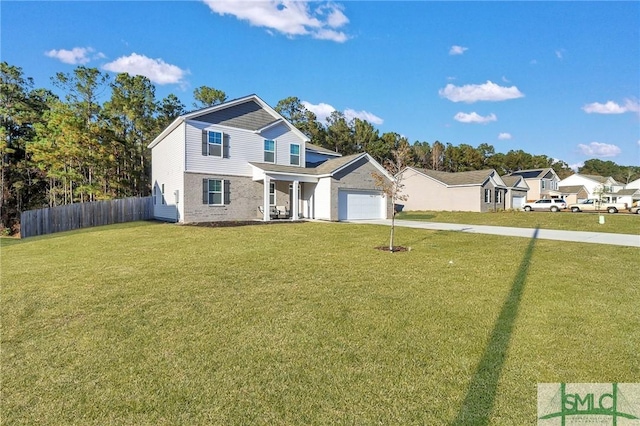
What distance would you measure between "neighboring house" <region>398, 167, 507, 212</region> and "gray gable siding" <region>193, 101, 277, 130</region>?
1658cm

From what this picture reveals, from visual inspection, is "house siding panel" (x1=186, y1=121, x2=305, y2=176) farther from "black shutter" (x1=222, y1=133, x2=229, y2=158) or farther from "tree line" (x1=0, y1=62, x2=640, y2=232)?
"tree line" (x1=0, y1=62, x2=640, y2=232)

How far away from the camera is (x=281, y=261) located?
827 centimetres

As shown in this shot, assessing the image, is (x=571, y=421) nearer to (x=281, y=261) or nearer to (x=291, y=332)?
(x=291, y=332)

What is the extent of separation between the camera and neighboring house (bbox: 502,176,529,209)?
116ft

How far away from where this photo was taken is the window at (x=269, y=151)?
20781 millimetres

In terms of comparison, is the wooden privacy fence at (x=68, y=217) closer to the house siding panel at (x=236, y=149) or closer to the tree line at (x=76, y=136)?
the tree line at (x=76, y=136)

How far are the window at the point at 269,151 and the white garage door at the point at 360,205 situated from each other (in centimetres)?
494

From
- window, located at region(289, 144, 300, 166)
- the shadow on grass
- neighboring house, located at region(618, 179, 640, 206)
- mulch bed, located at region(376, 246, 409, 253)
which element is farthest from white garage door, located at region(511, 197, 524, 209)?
the shadow on grass

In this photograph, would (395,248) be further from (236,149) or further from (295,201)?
(236,149)

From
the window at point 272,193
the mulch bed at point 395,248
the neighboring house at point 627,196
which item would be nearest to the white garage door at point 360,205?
the window at point 272,193

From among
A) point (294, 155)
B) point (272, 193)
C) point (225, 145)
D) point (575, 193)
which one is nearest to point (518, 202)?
point (575, 193)

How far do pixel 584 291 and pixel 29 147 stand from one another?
107ft

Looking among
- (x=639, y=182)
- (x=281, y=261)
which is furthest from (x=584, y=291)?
(x=639, y=182)

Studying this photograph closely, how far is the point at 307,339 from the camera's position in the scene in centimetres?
400
